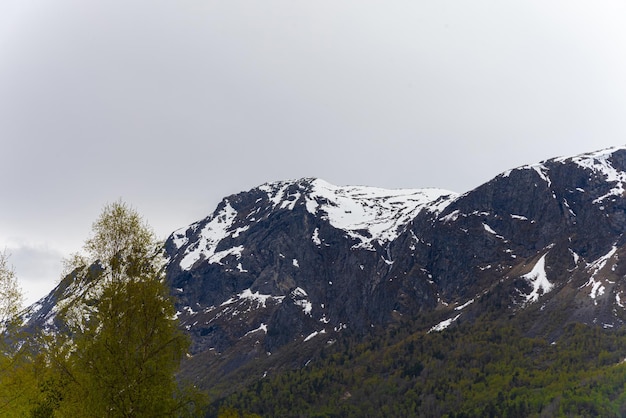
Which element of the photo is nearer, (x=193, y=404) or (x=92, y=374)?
(x=92, y=374)

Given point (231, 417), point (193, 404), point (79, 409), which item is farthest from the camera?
point (231, 417)

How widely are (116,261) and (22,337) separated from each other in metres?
7.20

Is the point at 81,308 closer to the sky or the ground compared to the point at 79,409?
closer to the sky

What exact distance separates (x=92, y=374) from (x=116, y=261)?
567 cm

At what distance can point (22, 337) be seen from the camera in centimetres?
3059

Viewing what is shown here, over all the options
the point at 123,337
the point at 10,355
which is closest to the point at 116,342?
the point at 123,337

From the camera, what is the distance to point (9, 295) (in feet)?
104

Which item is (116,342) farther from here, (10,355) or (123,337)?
(10,355)

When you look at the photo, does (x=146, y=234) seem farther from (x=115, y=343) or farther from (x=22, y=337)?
(x=22, y=337)

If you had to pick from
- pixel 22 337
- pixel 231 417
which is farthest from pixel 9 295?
pixel 231 417

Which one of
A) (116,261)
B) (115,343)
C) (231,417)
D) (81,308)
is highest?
(116,261)

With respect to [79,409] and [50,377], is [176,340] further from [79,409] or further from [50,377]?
[50,377]

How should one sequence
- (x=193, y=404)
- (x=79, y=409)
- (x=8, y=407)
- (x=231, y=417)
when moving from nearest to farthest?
1. (x=79, y=409)
2. (x=193, y=404)
3. (x=8, y=407)
4. (x=231, y=417)

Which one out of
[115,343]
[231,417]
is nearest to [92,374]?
[115,343]
